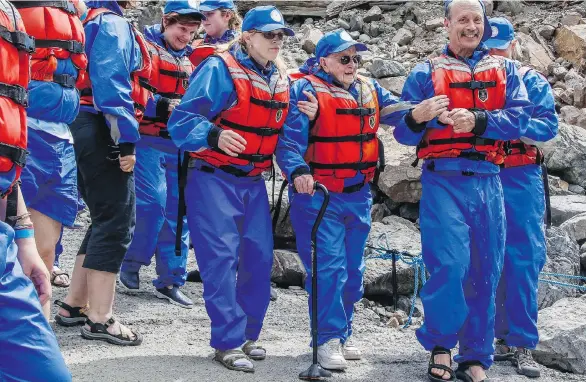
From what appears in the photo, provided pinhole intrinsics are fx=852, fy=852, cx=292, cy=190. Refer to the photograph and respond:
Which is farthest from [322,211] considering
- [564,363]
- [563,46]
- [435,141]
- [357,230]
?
[563,46]

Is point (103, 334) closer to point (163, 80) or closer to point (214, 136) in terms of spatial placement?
point (214, 136)

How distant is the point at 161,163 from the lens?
284 inches

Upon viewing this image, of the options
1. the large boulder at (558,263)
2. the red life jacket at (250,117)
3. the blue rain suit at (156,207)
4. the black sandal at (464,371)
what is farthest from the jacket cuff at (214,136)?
the large boulder at (558,263)

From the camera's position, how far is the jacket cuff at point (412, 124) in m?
5.68

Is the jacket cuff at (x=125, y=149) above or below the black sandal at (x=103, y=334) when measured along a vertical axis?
above

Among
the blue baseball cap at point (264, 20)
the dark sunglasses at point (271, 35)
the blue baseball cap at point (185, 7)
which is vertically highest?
the blue baseball cap at point (185, 7)

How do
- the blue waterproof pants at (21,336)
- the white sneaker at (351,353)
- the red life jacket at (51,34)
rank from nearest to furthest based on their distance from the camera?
the blue waterproof pants at (21,336) → the red life jacket at (51,34) → the white sneaker at (351,353)

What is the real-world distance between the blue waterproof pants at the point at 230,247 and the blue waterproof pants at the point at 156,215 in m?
1.51

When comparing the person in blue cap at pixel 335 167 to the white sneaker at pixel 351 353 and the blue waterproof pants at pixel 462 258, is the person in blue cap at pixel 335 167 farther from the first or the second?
the blue waterproof pants at pixel 462 258

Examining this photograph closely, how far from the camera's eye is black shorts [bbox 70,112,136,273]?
5660 millimetres

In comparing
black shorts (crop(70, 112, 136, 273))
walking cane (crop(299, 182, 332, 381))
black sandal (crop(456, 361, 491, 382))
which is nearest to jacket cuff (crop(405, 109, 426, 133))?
walking cane (crop(299, 182, 332, 381))

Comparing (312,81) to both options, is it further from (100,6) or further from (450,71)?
(100,6)

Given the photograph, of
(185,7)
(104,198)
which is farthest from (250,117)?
(185,7)

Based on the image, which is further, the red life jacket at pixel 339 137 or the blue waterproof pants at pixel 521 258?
the blue waterproof pants at pixel 521 258
